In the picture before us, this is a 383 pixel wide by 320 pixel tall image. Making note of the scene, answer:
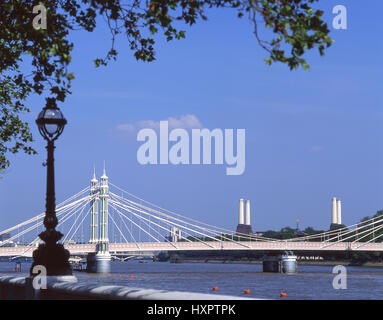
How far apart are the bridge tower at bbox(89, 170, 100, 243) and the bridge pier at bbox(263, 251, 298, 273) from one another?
2443cm

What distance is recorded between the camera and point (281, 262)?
367 ft

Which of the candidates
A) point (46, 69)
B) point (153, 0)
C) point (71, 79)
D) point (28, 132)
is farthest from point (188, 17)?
point (28, 132)

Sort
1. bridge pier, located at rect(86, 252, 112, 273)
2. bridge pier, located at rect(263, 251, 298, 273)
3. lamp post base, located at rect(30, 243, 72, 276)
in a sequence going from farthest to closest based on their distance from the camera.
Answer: bridge pier, located at rect(263, 251, 298, 273), bridge pier, located at rect(86, 252, 112, 273), lamp post base, located at rect(30, 243, 72, 276)

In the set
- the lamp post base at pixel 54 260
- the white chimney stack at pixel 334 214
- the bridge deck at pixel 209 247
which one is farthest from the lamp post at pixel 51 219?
the white chimney stack at pixel 334 214

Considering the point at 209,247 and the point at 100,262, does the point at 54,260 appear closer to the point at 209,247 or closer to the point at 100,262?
the point at 209,247

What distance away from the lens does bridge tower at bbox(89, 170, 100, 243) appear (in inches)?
4547

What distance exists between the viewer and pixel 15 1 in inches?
603

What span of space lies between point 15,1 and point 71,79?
5.15 metres

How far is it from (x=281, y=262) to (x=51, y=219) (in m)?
102

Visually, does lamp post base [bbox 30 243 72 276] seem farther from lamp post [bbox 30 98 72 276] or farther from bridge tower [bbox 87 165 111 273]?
bridge tower [bbox 87 165 111 273]

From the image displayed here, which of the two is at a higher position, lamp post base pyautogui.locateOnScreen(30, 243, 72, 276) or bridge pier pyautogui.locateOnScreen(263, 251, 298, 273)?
lamp post base pyautogui.locateOnScreen(30, 243, 72, 276)

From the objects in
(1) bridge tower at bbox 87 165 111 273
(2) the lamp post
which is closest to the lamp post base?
(2) the lamp post

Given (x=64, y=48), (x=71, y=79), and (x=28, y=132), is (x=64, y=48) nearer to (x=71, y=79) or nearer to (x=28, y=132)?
(x=71, y=79)

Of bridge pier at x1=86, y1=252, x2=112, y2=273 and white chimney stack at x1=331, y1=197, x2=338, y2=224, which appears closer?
bridge pier at x1=86, y1=252, x2=112, y2=273
